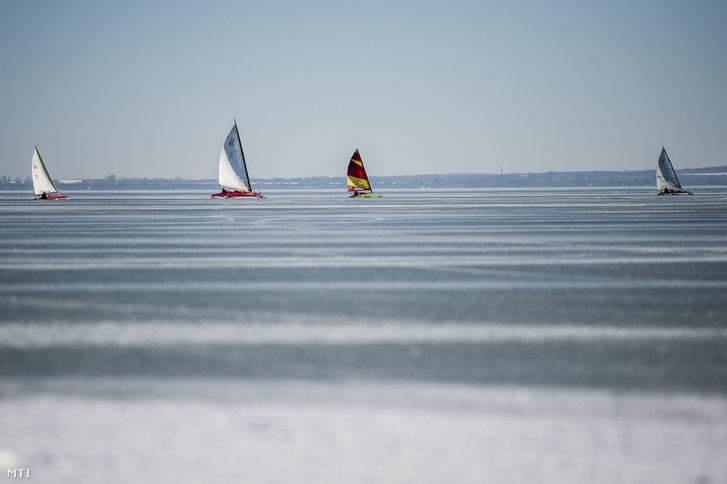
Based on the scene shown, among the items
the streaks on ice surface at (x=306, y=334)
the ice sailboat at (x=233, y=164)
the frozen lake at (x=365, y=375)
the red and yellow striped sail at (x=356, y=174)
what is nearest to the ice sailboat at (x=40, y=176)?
the ice sailboat at (x=233, y=164)

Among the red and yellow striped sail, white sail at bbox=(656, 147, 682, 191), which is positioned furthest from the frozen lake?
white sail at bbox=(656, 147, 682, 191)

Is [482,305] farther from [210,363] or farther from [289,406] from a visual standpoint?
[289,406]

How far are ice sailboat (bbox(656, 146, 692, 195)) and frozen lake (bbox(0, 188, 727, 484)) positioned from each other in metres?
76.3

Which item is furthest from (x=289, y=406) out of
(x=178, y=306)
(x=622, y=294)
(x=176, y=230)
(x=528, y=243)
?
(x=176, y=230)

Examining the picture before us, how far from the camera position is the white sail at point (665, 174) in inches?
3270

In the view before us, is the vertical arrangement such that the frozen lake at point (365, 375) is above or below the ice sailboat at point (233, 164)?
below

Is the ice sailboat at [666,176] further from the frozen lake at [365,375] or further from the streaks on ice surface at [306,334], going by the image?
the streaks on ice surface at [306,334]

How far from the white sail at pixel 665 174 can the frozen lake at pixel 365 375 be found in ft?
250

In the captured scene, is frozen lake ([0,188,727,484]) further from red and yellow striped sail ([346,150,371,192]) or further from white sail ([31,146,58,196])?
red and yellow striped sail ([346,150,371,192])

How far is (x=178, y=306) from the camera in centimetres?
906

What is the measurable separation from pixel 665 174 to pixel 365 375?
88.6m

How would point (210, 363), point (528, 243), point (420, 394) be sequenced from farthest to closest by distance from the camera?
point (528, 243) → point (210, 363) → point (420, 394)

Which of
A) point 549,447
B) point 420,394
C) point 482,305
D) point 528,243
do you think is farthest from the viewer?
point 528,243

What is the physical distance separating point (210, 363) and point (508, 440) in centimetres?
280
